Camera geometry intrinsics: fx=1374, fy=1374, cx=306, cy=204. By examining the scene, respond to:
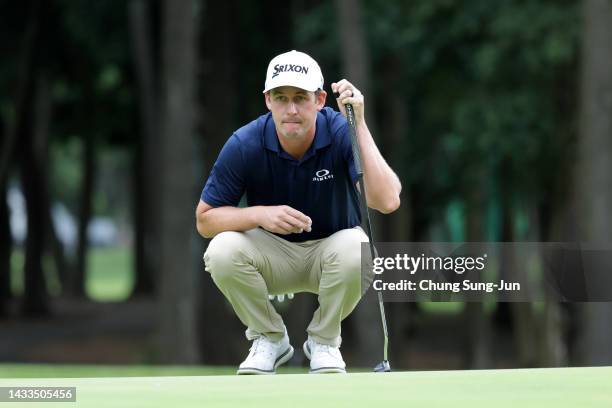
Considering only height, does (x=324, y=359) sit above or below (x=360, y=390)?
above

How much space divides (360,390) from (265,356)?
5.95 ft

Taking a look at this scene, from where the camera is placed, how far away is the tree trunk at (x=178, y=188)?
70.7ft

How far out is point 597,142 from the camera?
60.8 ft

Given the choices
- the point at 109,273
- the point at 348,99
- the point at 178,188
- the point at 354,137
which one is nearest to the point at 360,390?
the point at 354,137

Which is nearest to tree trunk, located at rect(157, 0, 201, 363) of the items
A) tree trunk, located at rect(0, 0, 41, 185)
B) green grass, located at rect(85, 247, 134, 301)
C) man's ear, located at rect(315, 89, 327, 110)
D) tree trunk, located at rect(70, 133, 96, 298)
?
tree trunk, located at rect(0, 0, 41, 185)

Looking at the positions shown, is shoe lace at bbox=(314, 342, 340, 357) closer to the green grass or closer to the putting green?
the putting green

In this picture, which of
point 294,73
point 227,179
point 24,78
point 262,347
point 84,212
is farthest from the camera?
point 84,212

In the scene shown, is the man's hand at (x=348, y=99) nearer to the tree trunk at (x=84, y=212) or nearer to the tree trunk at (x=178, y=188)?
the tree trunk at (x=178, y=188)

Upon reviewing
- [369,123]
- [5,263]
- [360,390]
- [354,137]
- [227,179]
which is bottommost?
[360,390]

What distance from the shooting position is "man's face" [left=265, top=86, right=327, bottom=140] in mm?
7379

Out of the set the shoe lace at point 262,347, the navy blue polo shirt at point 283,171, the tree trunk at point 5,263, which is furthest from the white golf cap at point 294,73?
the tree trunk at point 5,263

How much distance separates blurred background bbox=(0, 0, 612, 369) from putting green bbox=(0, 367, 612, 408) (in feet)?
40.0

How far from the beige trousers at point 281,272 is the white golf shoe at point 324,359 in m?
0.04

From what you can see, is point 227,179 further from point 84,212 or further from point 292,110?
point 84,212
